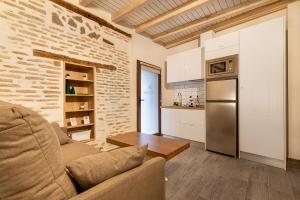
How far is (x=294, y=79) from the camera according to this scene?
2689 millimetres

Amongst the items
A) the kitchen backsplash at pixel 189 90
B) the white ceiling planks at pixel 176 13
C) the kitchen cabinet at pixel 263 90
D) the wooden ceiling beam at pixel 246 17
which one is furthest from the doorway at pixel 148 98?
the kitchen cabinet at pixel 263 90

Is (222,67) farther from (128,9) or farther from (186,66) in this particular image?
(128,9)

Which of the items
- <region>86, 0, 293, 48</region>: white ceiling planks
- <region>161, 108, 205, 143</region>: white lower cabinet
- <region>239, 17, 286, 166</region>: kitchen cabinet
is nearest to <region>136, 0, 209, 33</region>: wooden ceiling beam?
<region>86, 0, 293, 48</region>: white ceiling planks

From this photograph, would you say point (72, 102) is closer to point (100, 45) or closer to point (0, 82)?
point (0, 82)

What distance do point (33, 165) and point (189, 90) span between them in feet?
14.2

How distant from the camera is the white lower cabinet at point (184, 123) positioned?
3.60 meters

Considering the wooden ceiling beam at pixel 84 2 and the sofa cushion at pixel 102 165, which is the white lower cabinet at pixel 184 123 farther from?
the wooden ceiling beam at pixel 84 2

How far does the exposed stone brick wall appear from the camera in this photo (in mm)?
2115

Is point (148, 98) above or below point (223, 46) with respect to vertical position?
below

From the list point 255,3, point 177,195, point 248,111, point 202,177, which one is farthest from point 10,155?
point 255,3

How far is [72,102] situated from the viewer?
297 cm

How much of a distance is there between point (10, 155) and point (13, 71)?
2.17 m

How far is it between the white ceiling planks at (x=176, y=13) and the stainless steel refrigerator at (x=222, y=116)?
4.87 feet

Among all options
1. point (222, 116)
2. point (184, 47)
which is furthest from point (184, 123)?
point (184, 47)
